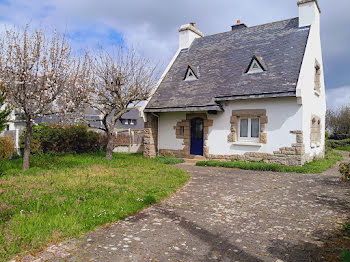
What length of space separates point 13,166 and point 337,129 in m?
34.2

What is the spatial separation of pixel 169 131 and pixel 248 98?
4.92 meters

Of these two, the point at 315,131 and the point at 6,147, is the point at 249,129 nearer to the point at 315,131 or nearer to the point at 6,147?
the point at 315,131

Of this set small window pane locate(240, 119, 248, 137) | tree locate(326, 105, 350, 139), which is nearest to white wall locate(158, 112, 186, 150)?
small window pane locate(240, 119, 248, 137)

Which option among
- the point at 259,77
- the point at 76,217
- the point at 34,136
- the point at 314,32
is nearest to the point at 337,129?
the point at 314,32

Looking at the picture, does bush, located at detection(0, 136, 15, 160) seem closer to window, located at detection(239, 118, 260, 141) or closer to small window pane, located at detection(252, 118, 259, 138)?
window, located at detection(239, 118, 260, 141)

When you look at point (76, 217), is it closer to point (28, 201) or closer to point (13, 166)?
point (28, 201)

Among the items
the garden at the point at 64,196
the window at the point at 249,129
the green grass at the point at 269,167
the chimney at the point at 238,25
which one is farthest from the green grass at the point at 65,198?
the chimney at the point at 238,25

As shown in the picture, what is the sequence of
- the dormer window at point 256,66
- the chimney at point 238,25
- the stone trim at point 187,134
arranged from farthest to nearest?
the chimney at point 238,25
the stone trim at point 187,134
the dormer window at point 256,66

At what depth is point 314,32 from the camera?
45.4 feet

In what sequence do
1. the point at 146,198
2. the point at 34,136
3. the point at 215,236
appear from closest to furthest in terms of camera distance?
the point at 215,236 → the point at 146,198 → the point at 34,136

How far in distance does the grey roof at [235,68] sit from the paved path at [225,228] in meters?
6.01

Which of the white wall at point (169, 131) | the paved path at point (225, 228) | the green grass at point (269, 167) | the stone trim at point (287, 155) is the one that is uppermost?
the white wall at point (169, 131)

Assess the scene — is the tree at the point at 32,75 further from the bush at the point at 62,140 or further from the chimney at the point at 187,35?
the chimney at the point at 187,35

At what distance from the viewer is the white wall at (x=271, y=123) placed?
11.8 metres
